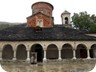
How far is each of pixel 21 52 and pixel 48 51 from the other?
143 inches

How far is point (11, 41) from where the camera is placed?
3006cm

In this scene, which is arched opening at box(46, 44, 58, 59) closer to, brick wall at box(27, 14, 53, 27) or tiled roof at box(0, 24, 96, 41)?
tiled roof at box(0, 24, 96, 41)

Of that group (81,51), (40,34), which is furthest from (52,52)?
(81,51)

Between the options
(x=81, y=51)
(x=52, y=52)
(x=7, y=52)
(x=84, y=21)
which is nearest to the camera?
(x=7, y=52)

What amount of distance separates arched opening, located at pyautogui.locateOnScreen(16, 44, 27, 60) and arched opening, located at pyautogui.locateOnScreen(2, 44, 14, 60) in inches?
31.8

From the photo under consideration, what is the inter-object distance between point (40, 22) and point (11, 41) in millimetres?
7048

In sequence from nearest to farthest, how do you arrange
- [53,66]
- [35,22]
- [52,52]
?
[53,66], [52,52], [35,22]

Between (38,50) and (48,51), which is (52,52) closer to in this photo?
(48,51)

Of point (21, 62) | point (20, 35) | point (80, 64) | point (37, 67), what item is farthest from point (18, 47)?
point (80, 64)

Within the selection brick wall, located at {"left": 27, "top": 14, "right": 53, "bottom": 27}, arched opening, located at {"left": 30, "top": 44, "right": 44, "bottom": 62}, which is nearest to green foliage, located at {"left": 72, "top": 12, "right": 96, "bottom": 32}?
brick wall, located at {"left": 27, "top": 14, "right": 53, "bottom": 27}

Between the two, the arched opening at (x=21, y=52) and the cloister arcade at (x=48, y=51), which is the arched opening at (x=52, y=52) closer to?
the cloister arcade at (x=48, y=51)

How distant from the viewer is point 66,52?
32.1 meters

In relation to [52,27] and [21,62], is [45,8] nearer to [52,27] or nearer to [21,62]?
[52,27]

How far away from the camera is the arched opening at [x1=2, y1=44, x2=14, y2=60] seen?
3103 centimetres
